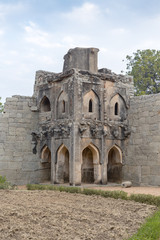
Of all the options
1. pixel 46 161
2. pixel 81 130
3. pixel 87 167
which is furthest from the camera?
pixel 46 161

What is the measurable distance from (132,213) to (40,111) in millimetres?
8429

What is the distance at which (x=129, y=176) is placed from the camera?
44.3 feet

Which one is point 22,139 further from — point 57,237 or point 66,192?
point 57,237

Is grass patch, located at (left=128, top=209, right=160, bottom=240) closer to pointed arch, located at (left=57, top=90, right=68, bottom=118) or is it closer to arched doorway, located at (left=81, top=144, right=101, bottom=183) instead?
arched doorway, located at (left=81, top=144, right=101, bottom=183)

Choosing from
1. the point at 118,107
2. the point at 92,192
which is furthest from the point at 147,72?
the point at 92,192

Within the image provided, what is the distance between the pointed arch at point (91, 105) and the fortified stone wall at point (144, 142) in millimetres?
1832

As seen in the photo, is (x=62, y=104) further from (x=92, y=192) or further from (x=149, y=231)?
(x=149, y=231)

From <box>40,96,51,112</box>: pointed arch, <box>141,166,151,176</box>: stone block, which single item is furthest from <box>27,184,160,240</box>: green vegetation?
<box>40,96,51,112</box>: pointed arch

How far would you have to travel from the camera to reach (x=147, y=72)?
24.7 metres

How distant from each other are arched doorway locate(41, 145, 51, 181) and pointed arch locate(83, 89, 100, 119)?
2.71 meters

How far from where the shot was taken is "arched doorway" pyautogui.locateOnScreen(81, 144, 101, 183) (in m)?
12.9

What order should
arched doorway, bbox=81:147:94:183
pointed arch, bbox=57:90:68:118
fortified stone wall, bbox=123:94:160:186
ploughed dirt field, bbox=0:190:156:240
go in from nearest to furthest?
1. ploughed dirt field, bbox=0:190:156:240
2. fortified stone wall, bbox=123:94:160:186
3. pointed arch, bbox=57:90:68:118
4. arched doorway, bbox=81:147:94:183

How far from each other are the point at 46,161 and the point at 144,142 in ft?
15.6

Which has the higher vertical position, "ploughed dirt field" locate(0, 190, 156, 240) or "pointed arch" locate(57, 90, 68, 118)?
"pointed arch" locate(57, 90, 68, 118)
